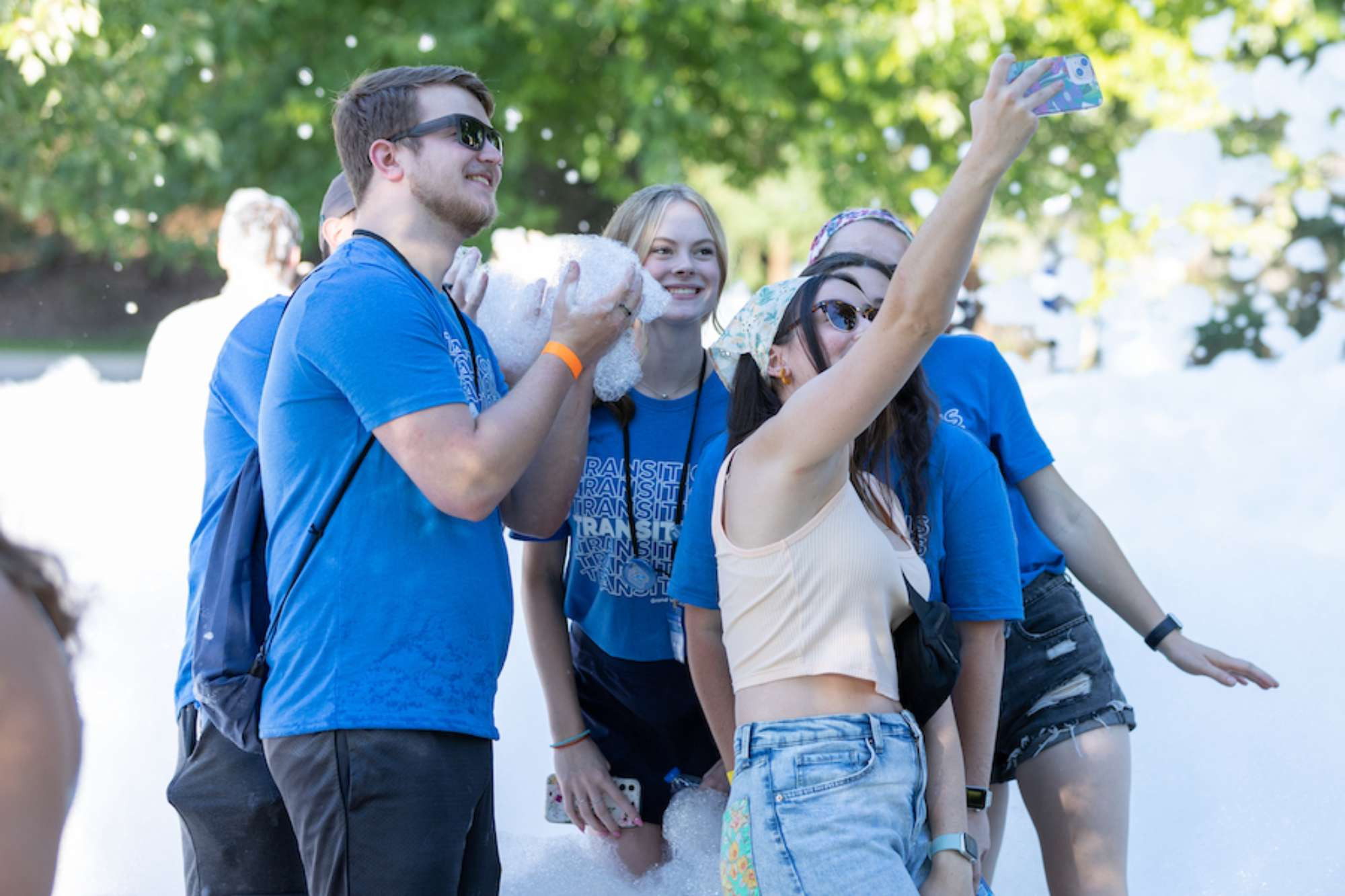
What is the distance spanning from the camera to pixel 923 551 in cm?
234

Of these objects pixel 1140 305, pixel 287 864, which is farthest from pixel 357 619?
pixel 1140 305

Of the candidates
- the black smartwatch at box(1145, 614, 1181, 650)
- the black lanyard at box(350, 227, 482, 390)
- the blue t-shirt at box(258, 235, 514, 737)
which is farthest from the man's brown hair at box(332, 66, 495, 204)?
the black smartwatch at box(1145, 614, 1181, 650)

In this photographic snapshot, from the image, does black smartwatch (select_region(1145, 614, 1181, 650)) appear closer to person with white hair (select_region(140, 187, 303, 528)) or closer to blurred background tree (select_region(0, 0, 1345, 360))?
person with white hair (select_region(140, 187, 303, 528))

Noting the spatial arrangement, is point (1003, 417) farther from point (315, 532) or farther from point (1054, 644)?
point (315, 532)

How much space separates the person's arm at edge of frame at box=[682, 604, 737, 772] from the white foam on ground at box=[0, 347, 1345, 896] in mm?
623

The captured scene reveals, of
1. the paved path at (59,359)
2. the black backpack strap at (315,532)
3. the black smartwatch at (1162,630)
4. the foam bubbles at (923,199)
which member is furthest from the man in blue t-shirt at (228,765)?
the paved path at (59,359)

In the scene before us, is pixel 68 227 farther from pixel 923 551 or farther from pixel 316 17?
pixel 923 551

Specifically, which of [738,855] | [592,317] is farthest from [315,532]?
[738,855]

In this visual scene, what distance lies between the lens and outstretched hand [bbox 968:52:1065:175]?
1745 mm

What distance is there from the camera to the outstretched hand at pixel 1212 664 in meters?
2.68

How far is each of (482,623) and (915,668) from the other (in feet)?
→ 2.21

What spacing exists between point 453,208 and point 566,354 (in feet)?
1.11

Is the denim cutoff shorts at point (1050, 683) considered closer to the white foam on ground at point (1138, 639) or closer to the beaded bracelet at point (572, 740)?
the white foam on ground at point (1138, 639)

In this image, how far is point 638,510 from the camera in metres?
2.69
